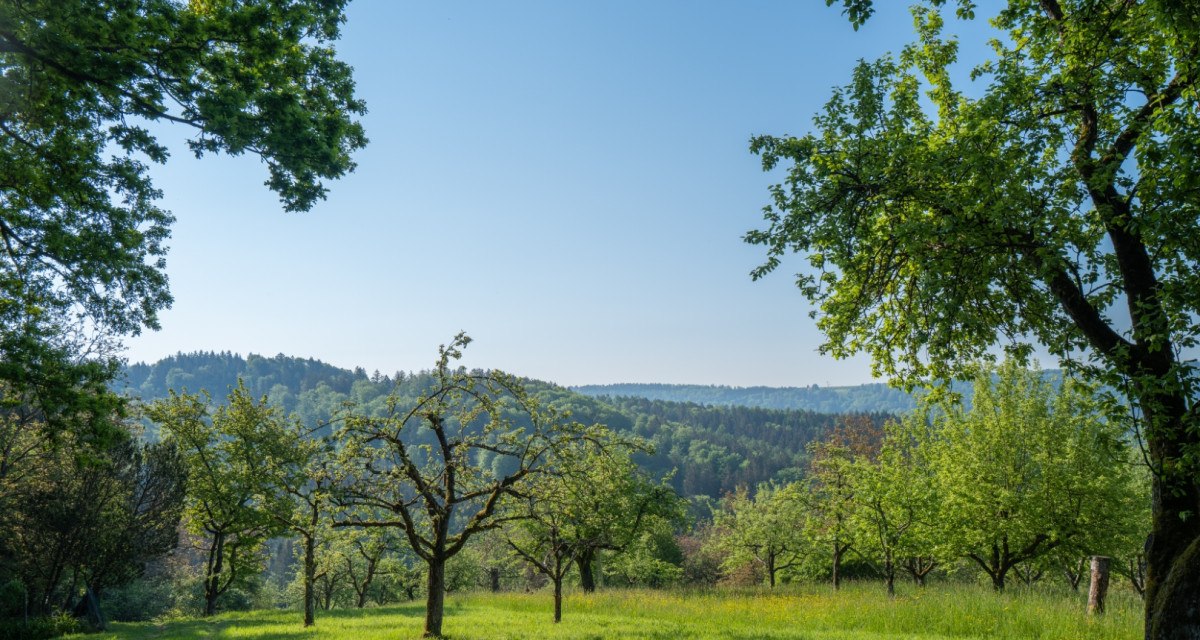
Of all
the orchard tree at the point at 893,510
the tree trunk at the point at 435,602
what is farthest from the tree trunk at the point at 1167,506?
the orchard tree at the point at 893,510

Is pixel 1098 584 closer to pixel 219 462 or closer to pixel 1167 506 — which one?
pixel 1167 506

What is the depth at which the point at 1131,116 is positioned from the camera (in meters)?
9.37

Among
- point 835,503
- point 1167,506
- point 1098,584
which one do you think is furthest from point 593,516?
point 835,503

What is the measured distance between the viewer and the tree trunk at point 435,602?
17.3 meters

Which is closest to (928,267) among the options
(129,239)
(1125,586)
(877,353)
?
(877,353)

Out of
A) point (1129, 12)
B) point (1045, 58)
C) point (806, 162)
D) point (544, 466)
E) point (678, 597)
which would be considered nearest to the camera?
point (1129, 12)

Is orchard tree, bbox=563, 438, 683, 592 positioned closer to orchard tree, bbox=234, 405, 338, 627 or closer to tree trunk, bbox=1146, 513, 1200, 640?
orchard tree, bbox=234, 405, 338, 627

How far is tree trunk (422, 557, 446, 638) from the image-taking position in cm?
1734

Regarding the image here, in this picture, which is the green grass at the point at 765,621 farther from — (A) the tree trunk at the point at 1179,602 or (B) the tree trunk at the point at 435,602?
(A) the tree trunk at the point at 1179,602

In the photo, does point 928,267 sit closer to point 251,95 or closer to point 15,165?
point 251,95

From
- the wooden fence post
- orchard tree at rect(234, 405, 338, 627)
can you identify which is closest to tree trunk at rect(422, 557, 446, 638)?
orchard tree at rect(234, 405, 338, 627)

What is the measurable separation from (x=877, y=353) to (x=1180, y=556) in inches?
237

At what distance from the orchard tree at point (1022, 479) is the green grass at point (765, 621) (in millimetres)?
4572

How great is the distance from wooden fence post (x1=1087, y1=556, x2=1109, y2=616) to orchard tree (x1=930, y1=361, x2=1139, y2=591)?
25.6 ft
